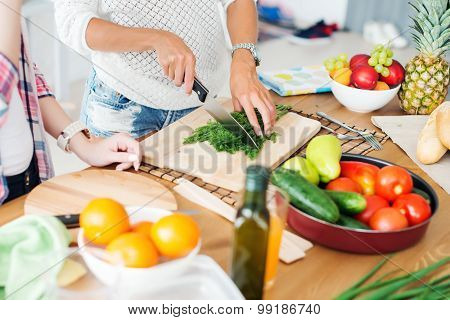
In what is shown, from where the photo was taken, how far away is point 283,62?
3.97 m

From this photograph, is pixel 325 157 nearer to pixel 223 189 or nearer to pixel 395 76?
pixel 223 189

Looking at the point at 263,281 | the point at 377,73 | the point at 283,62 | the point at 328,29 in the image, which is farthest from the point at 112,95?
the point at 328,29

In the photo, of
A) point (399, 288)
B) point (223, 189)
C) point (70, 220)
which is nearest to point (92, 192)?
point (70, 220)

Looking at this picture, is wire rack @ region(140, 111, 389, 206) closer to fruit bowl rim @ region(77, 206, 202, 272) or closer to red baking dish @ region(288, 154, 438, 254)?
red baking dish @ region(288, 154, 438, 254)

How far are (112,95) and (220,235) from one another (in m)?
0.76

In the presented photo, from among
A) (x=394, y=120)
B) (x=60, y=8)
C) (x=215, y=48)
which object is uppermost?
(x=60, y=8)

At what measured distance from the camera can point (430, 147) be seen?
1.38 meters

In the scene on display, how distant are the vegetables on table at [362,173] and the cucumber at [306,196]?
13cm

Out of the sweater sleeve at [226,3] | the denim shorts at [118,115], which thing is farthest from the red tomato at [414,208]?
the sweater sleeve at [226,3]

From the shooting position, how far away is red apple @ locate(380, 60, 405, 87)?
1.61 metres

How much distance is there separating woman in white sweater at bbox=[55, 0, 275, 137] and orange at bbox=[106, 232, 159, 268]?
0.65 metres

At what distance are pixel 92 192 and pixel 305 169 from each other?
40 cm

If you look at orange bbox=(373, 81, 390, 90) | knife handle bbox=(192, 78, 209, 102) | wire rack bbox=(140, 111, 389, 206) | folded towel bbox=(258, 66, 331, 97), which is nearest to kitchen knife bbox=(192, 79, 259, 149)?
knife handle bbox=(192, 78, 209, 102)
